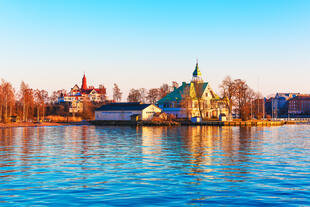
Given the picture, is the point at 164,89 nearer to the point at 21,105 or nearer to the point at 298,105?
the point at 21,105

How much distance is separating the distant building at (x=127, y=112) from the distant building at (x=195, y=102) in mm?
7716

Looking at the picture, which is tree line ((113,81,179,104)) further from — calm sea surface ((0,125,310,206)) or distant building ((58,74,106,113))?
calm sea surface ((0,125,310,206))

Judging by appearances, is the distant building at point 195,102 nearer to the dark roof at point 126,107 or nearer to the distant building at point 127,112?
the distant building at point 127,112

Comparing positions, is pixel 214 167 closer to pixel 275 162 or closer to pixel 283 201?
pixel 275 162

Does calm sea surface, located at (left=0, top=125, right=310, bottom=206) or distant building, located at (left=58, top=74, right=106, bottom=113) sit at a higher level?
distant building, located at (left=58, top=74, right=106, bottom=113)

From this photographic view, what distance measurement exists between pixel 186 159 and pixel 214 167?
377 centimetres

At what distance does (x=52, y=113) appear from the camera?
14338 centimetres

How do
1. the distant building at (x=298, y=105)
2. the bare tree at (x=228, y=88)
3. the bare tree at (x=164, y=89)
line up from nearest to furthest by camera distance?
the bare tree at (x=228, y=88)
the bare tree at (x=164, y=89)
the distant building at (x=298, y=105)

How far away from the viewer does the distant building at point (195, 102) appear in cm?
9788

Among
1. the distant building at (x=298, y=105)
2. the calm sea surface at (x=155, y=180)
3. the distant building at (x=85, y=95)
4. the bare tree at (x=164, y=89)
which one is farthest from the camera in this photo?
the distant building at (x=298, y=105)

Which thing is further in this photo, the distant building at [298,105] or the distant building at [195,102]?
the distant building at [298,105]

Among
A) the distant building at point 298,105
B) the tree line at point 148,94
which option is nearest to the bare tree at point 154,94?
the tree line at point 148,94

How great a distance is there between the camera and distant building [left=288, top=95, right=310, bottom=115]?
197 m

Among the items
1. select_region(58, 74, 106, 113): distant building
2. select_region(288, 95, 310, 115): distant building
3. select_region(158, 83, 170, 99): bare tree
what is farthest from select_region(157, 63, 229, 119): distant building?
select_region(288, 95, 310, 115): distant building
